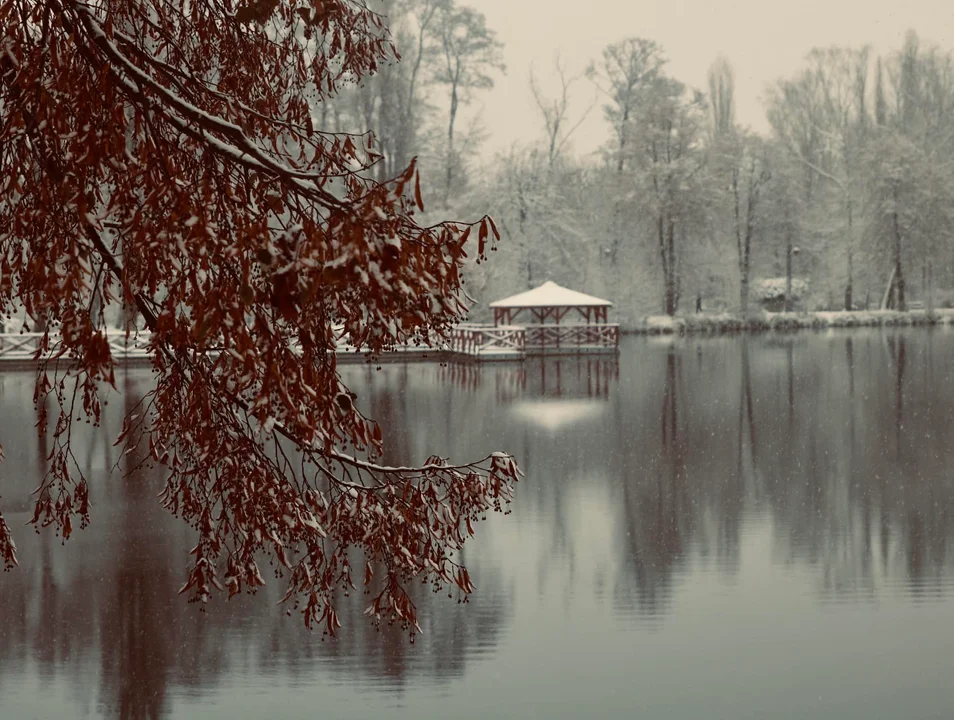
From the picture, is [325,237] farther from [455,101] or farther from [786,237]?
[786,237]

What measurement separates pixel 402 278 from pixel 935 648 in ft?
17.5

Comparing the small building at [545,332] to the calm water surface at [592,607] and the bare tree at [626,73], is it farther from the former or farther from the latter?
the calm water surface at [592,607]

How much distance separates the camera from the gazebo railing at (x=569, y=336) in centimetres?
3575

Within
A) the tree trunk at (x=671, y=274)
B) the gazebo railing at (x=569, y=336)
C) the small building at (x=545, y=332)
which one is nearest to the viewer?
the small building at (x=545, y=332)

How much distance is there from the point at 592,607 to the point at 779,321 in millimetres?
40890

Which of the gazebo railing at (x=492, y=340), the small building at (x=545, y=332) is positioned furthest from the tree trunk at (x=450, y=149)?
the gazebo railing at (x=492, y=340)

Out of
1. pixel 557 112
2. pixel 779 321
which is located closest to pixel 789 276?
pixel 779 321

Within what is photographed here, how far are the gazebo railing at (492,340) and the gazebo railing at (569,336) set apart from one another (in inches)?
100.0

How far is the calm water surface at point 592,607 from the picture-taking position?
6.41m

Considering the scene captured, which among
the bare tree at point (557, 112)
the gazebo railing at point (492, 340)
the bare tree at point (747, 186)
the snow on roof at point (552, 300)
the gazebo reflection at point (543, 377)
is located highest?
the bare tree at point (557, 112)

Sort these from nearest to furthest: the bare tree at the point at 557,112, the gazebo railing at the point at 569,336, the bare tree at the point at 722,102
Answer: the gazebo railing at the point at 569,336 < the bare tree at the point at 557,112 < the bare tree at the point at 722,102

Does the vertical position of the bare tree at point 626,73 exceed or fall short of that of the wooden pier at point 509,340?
it exceeds it

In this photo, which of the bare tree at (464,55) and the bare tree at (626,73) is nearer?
the bare tree at (464,55)

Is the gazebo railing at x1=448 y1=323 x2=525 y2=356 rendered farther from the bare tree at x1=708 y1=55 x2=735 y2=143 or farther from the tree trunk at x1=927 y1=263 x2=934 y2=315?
the tree trunk at x1=927 y1=263 x2=934 y2=315
